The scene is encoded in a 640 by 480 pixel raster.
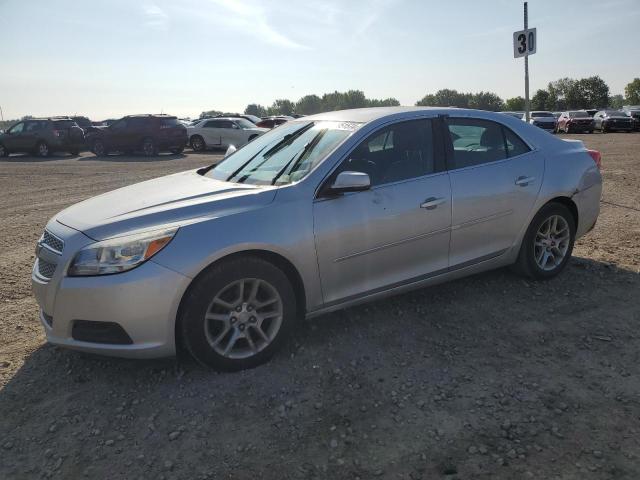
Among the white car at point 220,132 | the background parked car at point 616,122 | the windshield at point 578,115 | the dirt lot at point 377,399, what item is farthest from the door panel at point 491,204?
the background parked car at point 616,122

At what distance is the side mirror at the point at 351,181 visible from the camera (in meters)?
3.38

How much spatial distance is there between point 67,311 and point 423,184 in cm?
254

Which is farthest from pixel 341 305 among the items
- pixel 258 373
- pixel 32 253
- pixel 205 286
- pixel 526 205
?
pixel 32 253

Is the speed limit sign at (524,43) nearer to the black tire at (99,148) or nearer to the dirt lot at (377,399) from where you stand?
the dirt lot at (377,399)

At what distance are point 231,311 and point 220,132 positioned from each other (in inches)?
823

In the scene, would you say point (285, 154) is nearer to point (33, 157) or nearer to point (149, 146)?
point (149, 146)

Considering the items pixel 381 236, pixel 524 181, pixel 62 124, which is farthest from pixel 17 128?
pixel 524 181

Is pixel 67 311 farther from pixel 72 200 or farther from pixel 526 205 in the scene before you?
pixel 72 200

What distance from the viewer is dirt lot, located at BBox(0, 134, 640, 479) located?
253 centimetres

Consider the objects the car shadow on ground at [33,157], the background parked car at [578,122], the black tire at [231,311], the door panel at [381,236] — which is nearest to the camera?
the black tire at [231,311]

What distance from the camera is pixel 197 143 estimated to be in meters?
23.9

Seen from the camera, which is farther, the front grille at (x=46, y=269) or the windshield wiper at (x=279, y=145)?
the windshield wiper at (x=279, y=145)

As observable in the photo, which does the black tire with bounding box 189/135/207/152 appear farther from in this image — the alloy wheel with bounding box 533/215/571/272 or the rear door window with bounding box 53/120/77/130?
the alloy wheel with bounding box 533/215/571/272

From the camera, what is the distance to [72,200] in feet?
32.6
